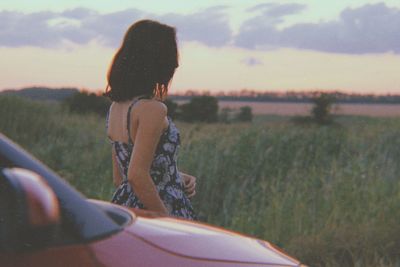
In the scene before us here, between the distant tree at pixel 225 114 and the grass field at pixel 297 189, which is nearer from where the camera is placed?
the grass field at pixel 297 189

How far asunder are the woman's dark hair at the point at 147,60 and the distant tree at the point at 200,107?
147 feet

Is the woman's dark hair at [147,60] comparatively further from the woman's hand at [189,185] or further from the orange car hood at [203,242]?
the orange car hood at [203,242]

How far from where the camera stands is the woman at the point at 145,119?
12.2 ft

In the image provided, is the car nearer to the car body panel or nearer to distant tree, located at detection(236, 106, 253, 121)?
the car body panel

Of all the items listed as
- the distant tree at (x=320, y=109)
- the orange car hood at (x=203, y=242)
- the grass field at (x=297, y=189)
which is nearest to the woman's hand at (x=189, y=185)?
the orange car hood at (x=203, y=242)

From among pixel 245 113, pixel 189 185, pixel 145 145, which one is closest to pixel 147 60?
pixel 145 145

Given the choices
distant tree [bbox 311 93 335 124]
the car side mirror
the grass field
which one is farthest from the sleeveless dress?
distant tree [bbox 311 93 335 124]

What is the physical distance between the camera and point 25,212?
6.23 feet

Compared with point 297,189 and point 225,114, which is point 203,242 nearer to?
point 297,189

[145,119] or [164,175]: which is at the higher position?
[145,119]

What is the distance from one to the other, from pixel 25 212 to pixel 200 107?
47630 millimetres

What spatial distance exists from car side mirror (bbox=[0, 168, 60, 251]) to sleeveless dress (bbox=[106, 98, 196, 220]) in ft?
5.96

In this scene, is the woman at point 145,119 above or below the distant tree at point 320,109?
above

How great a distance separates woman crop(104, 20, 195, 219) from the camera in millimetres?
3713
